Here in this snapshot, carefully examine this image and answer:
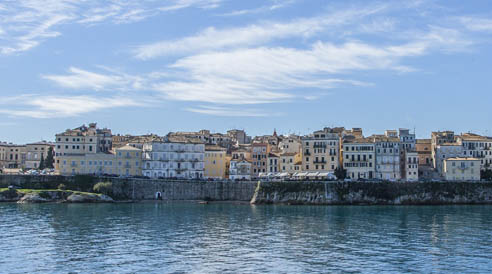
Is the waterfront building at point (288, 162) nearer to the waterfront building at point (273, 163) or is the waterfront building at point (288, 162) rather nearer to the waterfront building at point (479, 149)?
the waterfront building at point (273, 163)

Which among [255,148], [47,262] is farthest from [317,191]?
[47,262]

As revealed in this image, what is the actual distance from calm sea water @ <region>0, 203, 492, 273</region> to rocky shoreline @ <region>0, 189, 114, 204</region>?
53.2ft

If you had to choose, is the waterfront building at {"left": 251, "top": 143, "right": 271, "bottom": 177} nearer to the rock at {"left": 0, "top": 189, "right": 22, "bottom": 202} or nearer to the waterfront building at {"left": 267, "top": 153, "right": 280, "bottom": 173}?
the waterfront building at {"left": 267, "top": 153, "right": 280, "bottom": 173}

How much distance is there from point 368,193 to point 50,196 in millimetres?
58286

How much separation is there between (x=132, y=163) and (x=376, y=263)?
268 ft

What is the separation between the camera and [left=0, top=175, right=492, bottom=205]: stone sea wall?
346 ft

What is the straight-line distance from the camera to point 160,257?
4762 centimetres

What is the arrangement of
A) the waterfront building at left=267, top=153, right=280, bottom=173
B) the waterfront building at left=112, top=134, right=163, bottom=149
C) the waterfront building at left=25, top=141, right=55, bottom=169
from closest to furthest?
the waterfront building at left=267, top=153, right=280, bottom=173
the waterfront building at left=112, top=134, right=163, bottom=149
the waterfront building at left=25, top=141, right=55, bottom=169

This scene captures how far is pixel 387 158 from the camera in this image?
11912 centimetres

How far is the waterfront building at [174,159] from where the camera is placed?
119438 millimetres

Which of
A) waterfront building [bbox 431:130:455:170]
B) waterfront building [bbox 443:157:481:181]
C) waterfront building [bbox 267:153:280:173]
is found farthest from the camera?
waterfront building [bbox 267:153:280:173]

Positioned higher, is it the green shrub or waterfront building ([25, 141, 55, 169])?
waterfront building ([25, 141, 55, 169])

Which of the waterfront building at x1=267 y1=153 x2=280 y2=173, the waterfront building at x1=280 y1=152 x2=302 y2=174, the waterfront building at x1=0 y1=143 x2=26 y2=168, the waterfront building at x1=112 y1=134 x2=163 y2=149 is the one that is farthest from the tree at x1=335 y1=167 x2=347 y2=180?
the waterfront building at x1=0 y1=143 x2=26 y2=168

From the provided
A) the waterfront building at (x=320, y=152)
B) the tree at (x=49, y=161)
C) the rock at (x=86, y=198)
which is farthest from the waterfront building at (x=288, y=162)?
the tree at (x=49, y=161)
